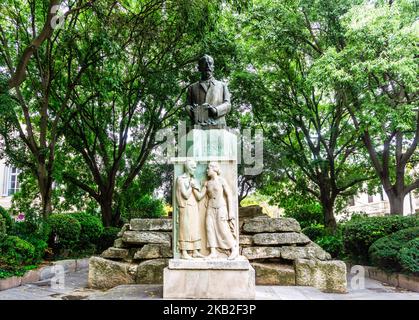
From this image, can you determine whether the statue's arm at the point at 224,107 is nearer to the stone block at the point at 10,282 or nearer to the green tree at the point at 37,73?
the stone block at the point at 10,282

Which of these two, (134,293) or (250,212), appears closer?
(134,293)

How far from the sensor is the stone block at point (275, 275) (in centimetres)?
711

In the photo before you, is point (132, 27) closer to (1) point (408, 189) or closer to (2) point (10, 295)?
(2) point (10, 295)

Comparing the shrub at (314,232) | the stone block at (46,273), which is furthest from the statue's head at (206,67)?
the shrub at (314,232)

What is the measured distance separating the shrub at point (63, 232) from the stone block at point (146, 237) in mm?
4055

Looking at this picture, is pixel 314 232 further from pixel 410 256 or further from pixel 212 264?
pixel 212 264

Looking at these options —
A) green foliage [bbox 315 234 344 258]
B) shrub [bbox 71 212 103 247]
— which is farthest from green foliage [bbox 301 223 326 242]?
shrub [bbox 71 212 103 247]

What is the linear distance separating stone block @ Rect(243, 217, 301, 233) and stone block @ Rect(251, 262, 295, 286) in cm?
85

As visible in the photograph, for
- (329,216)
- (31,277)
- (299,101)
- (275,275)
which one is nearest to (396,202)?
(329,216)

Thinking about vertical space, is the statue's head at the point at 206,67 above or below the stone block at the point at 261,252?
above

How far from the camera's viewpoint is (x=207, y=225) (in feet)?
18.2

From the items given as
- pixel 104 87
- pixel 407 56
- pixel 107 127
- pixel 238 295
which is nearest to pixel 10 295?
pixel 238 295

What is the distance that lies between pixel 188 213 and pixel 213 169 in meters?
0.80

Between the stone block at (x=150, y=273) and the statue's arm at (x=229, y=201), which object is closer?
the statue's arm at (x=229, y=201)
